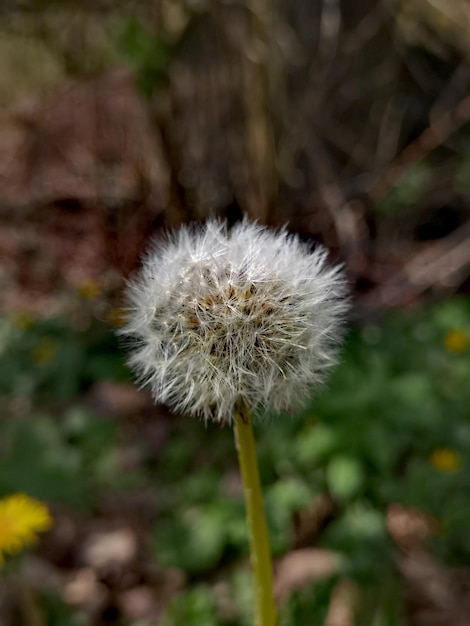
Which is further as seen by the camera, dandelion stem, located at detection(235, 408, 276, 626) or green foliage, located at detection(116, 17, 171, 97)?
green foliage, located at detection(116, 17, 171, 97)

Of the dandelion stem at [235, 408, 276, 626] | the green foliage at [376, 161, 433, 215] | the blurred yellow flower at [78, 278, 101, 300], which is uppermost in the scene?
the green foliage at [376, 161, 433, 215]

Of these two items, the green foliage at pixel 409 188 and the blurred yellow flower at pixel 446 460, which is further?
the green foliage at pixel 409 188

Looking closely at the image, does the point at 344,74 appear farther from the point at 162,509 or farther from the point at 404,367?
the point at 162,509

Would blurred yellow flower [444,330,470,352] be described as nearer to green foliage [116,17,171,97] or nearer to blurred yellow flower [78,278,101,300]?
blurred yellow flower [78,278,101,300]

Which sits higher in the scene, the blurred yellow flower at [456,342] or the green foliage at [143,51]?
the green foliage at [143,51]

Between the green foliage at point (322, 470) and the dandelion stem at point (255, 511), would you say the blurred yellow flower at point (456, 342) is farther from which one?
the dandelion stem at point (255, 511)

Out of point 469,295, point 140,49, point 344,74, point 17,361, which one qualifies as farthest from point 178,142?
point 469,295

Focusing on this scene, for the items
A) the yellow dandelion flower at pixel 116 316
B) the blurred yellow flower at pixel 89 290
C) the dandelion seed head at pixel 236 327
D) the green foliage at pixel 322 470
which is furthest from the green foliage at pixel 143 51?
the dandelion seed head at pixel 236 327

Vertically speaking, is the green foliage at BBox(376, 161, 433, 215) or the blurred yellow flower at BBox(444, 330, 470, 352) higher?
the green foliage at BBox(376, 161, 433, 215)

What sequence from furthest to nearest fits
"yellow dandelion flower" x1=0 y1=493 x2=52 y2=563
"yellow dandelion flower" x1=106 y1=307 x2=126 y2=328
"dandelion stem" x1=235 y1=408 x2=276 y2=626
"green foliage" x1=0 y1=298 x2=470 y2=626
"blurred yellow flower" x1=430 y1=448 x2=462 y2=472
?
"yellow dandelion flower" x1=106 y1=307 x2=126 y2=328 < "blurred yellow flower" x1=430 y1=448 x2=462 y2=472 < "green foliage" x1=0 y1=298 x2=470 y2=626 < "yellow dandelion flower" x1=0 y1=493 x2=52 y2=563 < "dandelion stem" x1=235 y1=408 x2=276 y2=626

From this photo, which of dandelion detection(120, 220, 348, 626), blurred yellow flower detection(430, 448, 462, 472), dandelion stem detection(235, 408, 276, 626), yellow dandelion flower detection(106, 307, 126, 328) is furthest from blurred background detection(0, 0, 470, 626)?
dandelion detection(120, 220, 348, 626)
